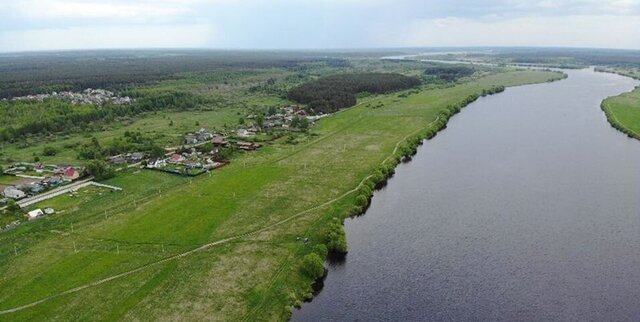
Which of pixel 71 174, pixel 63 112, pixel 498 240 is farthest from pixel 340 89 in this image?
pixel 498 240

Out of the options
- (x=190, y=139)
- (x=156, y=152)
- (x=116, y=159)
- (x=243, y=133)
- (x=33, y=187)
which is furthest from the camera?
(x=243, y=133)

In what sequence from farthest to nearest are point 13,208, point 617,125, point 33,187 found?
1. point 617,125
2. point 33,187
3. point 13,208

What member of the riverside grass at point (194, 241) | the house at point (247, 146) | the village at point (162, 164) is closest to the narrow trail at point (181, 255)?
the riverside grass at point (194, 241)

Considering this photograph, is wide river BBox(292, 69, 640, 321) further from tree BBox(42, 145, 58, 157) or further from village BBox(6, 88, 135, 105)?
village BBox(6, 88, 135, 105)

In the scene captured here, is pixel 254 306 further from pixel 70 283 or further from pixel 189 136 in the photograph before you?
pixel 189 136

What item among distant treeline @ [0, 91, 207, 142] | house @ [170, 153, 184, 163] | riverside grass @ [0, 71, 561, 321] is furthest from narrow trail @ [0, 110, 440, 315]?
distant treeline @ [0, 91, 207, 142]

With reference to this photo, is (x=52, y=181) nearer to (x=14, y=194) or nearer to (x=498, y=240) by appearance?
(x=14, y=194)

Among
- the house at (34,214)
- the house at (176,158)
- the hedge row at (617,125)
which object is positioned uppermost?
the hedge row at (617,125)

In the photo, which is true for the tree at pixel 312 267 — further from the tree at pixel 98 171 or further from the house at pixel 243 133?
the house at pixel 243 133
